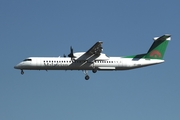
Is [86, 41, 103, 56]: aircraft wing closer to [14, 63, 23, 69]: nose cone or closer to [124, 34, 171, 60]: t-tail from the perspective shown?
[124, 34, 171, 60]: t-tail

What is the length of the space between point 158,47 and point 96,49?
31.0 ft

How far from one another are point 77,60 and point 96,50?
272 cm

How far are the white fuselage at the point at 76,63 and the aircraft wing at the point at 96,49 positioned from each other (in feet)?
2.89

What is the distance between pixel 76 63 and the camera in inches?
1957

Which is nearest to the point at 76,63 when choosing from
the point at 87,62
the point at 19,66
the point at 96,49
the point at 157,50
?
the point at 87,62

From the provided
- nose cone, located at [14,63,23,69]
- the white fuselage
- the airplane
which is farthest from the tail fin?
nose cone, located at [14,63,23,69]

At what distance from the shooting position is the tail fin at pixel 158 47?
52.5 m

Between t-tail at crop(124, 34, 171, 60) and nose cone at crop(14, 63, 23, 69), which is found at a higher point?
t-tail at crop(124, 34, 171, 60)

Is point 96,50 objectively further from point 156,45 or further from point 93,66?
point 156,45

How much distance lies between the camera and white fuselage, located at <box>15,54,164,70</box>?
163ft

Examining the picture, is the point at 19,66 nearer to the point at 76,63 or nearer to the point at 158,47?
the point at 76,63

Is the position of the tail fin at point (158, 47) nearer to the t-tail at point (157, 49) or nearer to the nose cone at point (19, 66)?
the t-tail at point (157, 49)

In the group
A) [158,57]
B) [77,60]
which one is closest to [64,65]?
[77,60]

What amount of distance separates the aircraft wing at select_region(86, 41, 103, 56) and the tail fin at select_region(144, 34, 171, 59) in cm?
680
